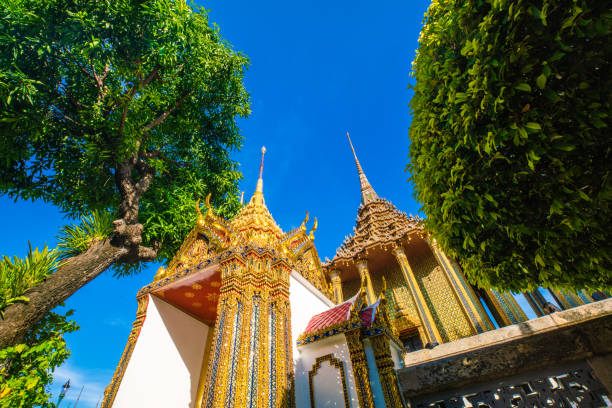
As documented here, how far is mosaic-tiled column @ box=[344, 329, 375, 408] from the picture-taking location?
Answer: 4473 mm

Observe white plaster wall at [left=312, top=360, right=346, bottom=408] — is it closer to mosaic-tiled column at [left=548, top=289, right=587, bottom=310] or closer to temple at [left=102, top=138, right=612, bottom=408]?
temple at [left=102, top=138, right=612, bottom=408]

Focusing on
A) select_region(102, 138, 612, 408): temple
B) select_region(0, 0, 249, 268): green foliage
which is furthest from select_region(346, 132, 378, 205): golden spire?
select_region(0, 0, 249, 268): green foliage

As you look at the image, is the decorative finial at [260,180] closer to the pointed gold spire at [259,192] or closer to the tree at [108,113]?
the pointed gold spire at [259,192]

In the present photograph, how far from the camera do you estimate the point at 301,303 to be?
7.05 meters

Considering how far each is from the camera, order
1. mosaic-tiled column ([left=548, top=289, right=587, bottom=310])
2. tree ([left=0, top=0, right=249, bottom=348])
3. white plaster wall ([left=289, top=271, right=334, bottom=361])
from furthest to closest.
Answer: mosaic-tiled column ([left=548, top=289, right=587, bottom=310]), white plaster wall ([left=289, top=271, right=334, bottom=361]), tree ([left=0, top=0, right=249, bottom=348])

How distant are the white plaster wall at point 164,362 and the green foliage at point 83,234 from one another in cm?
223

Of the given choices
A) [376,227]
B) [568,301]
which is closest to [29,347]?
[376,227]

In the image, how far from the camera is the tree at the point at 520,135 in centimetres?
195

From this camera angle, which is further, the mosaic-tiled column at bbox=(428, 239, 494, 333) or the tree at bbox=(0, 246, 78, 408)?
the mosaic-tiled column at bbox=(428, 239, 494, 333)

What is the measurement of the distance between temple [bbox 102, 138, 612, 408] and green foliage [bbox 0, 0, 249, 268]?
2.32m

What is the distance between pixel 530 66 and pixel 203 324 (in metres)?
9.90

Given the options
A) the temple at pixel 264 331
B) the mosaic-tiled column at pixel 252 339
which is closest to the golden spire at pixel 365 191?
the temple at pixel 264 331

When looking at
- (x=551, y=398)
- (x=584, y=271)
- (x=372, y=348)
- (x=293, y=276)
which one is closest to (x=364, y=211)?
(x=293, y=276)

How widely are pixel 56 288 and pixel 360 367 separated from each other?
5.95m
